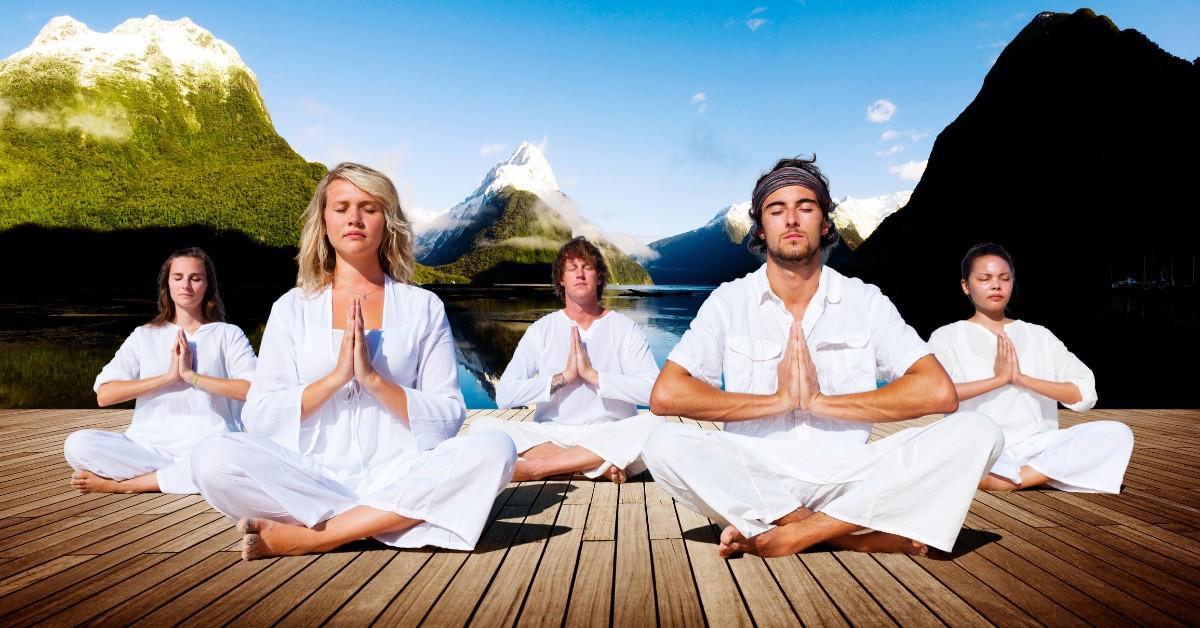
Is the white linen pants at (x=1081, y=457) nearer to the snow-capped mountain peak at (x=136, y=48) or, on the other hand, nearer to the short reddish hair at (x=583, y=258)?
the short reddish hair at (x=583, y=258)

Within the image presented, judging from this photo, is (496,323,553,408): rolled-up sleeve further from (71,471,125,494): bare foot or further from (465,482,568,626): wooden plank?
(71,471,125,494): bare foot

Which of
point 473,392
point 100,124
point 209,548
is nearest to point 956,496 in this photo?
point 209,548

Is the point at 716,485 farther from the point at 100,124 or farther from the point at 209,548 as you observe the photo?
the point at 100,124

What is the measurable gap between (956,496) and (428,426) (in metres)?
2.17

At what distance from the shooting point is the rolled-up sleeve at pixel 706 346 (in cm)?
305

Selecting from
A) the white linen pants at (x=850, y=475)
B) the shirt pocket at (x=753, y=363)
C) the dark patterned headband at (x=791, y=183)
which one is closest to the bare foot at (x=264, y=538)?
the white linen pants at (x=850, y=475)

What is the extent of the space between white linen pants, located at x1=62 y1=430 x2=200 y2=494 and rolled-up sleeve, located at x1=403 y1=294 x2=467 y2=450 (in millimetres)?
2048

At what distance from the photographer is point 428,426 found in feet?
9.80

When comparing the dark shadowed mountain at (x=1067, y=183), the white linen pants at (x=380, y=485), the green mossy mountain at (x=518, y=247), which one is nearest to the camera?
the white linen pants at (x=380, y=485)

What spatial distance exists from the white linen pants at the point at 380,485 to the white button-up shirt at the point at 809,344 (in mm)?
975

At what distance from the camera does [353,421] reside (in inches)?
118

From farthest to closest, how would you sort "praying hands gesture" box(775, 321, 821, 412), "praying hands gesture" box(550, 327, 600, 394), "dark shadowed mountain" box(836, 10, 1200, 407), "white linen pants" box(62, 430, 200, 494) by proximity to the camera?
"dark shadowed mountain" box(836, 10, 1200, 407)
"praying hands gesture" box(550, 327, 600, 394)
"white linen pants" box(62, 430, 200, 494)
"praying hands gesture" box(775, 321, 821, 412)

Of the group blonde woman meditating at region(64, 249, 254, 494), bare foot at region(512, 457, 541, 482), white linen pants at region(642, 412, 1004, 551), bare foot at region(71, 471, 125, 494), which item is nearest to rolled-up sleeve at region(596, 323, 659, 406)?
bare foot at region(512, 457, 541, 482)

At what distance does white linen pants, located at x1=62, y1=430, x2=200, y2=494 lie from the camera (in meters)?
4.08
